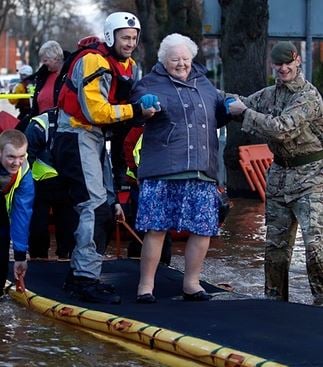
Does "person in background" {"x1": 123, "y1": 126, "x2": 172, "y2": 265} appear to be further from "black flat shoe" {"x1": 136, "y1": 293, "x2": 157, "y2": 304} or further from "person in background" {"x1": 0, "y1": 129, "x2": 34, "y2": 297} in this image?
"black flat shoe" {"x1": 136, "y1": 293, "x2": 157, "y2": 304}

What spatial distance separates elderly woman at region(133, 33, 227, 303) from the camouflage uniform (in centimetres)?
36

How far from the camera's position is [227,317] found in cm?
709

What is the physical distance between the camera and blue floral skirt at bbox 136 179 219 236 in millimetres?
7789

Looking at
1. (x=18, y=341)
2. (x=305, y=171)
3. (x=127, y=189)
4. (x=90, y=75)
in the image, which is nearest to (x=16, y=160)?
(x=90, y=75)

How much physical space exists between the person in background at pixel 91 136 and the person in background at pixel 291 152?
0.80 m

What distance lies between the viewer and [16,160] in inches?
299

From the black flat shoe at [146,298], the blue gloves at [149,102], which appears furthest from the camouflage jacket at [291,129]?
the black flat shoe at [146,298]

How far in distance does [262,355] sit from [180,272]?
298cm

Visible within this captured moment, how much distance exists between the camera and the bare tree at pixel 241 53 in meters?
16.0

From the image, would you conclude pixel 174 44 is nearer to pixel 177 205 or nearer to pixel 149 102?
pixel 149 102

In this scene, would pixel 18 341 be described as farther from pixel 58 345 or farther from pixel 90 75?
pixel 90 75

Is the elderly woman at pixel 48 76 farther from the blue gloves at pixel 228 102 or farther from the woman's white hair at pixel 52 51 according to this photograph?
A: the blue gloves at pixel 228 102

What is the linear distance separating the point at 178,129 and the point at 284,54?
0.87m

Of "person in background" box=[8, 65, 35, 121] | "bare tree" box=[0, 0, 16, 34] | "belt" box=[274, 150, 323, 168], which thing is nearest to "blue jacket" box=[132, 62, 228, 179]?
"belt" box=[274, 150, 323, 168]
